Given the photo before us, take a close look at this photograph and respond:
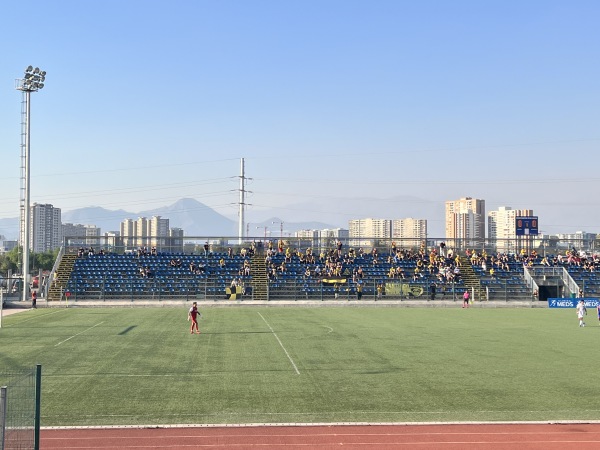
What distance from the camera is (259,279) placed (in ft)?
207

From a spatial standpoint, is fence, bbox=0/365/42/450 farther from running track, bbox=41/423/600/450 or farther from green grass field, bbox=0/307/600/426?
green grass field, bbox=0/307/600/426

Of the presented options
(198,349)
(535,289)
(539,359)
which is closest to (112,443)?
(198,349)

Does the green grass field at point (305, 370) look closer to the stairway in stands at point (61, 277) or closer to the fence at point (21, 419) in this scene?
the fence at point (21, 419)

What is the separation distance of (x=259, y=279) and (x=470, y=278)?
65.8 ft

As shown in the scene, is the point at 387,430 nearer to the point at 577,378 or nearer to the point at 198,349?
the point at 577,378

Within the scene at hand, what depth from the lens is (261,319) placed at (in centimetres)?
4206

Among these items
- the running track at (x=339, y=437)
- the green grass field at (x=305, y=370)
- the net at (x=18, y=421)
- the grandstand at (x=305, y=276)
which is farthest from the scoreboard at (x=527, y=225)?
the net at (x=18, y=421)

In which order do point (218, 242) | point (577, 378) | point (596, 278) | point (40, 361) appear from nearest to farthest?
point (577, 378) → point (40, 361) → point (596, 278) → point (218, 242)

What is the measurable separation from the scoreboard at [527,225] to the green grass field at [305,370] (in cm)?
4131

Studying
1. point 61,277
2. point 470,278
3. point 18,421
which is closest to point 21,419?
point 18,421

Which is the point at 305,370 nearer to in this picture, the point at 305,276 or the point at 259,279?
the point at 305,276

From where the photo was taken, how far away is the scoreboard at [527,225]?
79250mm

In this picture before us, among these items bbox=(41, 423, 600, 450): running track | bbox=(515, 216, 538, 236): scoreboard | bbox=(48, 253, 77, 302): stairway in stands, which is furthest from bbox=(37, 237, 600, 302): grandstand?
bbox=(41, 423, 600, 450): running track

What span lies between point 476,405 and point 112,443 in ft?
29.6
